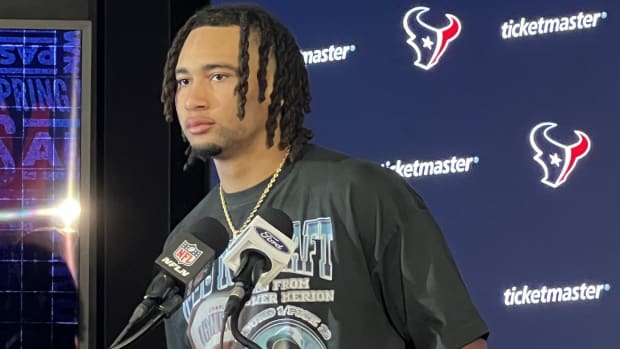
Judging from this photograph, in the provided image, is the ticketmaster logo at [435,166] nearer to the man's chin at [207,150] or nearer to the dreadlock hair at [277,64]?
the dreadlock hair at [277,64]

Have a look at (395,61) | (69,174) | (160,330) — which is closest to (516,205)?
(395,61)

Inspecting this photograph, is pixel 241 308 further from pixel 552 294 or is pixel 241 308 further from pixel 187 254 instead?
pixel 552 294

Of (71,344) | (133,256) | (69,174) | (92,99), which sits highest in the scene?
(92,99)

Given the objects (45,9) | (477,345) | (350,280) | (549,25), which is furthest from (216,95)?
(45,9)

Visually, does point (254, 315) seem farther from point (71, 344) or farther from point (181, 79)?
point (71, 344)

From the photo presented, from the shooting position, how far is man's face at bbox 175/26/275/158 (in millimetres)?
1915

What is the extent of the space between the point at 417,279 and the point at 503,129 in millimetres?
1549

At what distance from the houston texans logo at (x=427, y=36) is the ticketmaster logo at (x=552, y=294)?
691mm

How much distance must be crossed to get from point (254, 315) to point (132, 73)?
1.85 metres

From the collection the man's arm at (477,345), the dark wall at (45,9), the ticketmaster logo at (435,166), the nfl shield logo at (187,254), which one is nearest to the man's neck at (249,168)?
the nfl shield logo at (187,254)

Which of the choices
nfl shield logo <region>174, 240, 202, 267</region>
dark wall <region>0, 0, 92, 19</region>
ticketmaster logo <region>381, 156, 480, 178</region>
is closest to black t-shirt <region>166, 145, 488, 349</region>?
nfl shield logo <region>174, 240, 202, 267</region>

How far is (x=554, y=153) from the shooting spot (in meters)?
3.30

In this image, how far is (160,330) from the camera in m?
3.52

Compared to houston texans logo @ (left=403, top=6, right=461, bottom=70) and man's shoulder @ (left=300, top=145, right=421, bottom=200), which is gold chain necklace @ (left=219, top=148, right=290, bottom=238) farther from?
houston texans logo @ (left=403, top=6, right=461, bottom=70)
